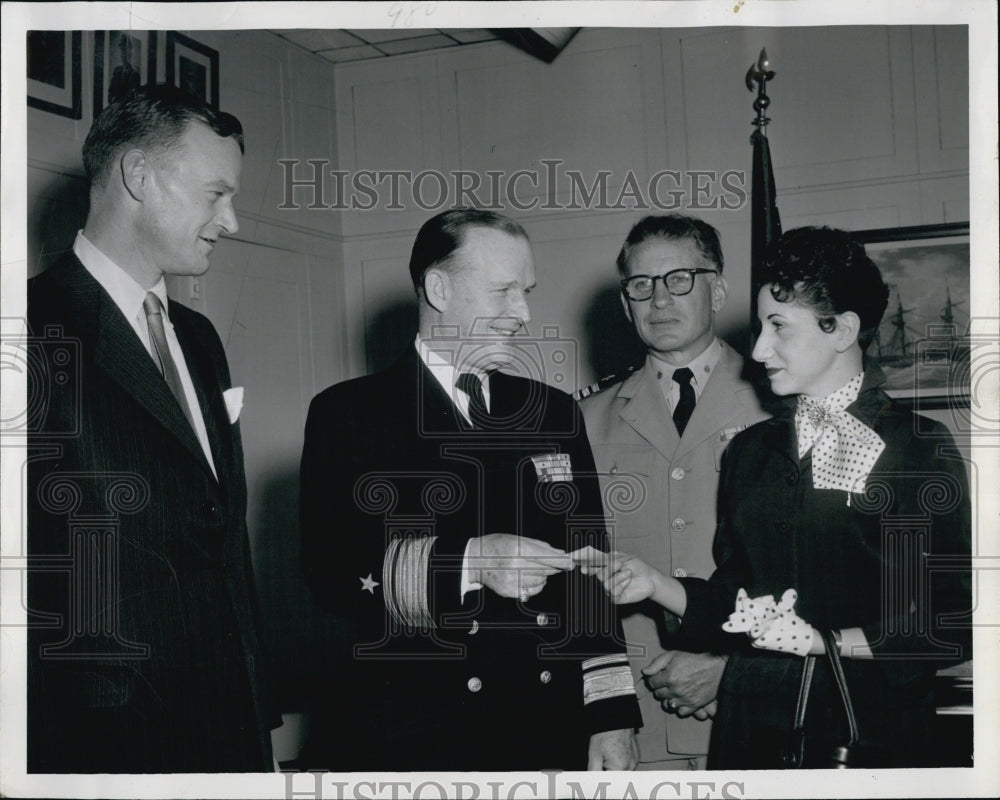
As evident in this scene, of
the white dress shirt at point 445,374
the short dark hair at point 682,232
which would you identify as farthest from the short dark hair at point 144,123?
the short dark hair at point 682,232

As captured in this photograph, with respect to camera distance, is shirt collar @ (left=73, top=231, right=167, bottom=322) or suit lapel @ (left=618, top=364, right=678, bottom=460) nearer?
shirt collar @ (left=73, top=231, right=167, bottom=322)

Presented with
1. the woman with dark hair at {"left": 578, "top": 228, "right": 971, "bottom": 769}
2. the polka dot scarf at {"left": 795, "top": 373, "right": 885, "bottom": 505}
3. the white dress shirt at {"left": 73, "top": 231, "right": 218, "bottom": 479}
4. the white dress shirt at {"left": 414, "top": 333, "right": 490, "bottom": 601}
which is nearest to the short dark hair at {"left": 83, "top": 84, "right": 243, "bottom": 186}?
the white dress shirt at {"left": 73, "top": 231, "right": 218, "bottom": 479}

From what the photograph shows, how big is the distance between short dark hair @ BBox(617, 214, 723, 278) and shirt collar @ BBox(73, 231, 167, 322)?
0.80 metres

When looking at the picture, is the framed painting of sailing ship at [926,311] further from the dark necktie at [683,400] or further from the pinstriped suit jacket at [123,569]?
the pinstriped suit jacket at [123,569]

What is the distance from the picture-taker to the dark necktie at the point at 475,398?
5.21ft

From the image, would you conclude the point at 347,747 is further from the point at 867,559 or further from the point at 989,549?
the point at 989,549

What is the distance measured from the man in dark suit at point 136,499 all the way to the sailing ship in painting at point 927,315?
1.09 metres

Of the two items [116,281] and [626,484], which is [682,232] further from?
[116,281]

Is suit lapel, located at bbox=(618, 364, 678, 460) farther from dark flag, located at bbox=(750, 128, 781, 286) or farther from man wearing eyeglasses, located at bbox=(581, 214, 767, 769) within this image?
dark flag, located at bbox=(750, 128, 781, 286)

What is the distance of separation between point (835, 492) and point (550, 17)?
90 centimetres

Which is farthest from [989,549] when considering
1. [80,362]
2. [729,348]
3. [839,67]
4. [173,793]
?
[80,362]

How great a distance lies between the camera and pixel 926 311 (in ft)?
5.35

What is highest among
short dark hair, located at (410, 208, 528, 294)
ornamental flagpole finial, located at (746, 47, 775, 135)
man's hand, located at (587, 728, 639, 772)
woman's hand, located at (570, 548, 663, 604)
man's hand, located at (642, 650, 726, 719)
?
ornamental flagpole finial, located at (746, 47, 775, 135)

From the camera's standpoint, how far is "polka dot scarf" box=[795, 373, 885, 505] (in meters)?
1.53
